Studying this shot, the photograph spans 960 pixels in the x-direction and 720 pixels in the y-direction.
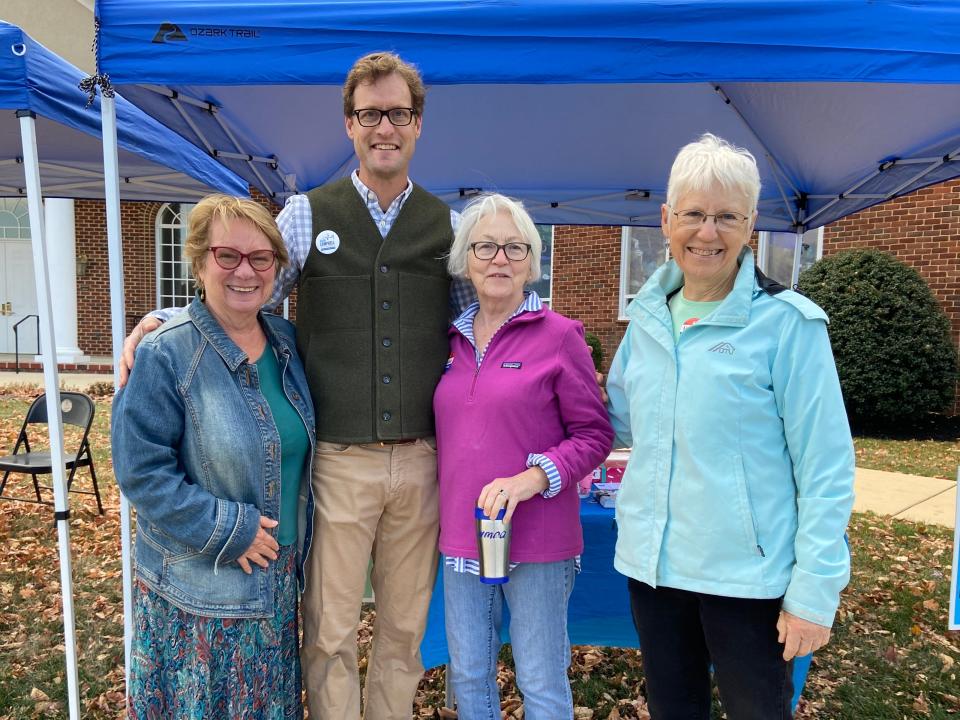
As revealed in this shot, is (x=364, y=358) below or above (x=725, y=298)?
below

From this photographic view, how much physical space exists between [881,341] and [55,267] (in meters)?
12.9

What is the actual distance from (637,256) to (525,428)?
1009cm

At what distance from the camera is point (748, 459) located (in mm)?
1607

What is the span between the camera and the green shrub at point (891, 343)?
7.86 m

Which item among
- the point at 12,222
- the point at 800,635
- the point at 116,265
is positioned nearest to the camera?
the point at 800,635

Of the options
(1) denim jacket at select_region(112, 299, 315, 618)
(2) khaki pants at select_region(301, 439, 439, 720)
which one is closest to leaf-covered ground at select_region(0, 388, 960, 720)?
(2) khaki pants at select_region(301, 439, 439, 720)

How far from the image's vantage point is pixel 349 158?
4551mm

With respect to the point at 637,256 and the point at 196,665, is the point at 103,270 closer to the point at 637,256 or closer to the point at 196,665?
the point at 637,256

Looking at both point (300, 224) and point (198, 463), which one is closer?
point (198, 463)

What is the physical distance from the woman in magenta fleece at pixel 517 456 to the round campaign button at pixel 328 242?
0.37 m

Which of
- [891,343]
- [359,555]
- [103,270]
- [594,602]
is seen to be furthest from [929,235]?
[103,270]

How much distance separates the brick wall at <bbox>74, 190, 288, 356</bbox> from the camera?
14.0 metres

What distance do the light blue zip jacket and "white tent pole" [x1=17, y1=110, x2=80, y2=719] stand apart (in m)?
2.17

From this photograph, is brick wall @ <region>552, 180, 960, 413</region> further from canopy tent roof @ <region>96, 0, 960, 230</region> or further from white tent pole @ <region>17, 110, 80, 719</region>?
white tent pole @ <region>17, 110, 80, 719</region>
